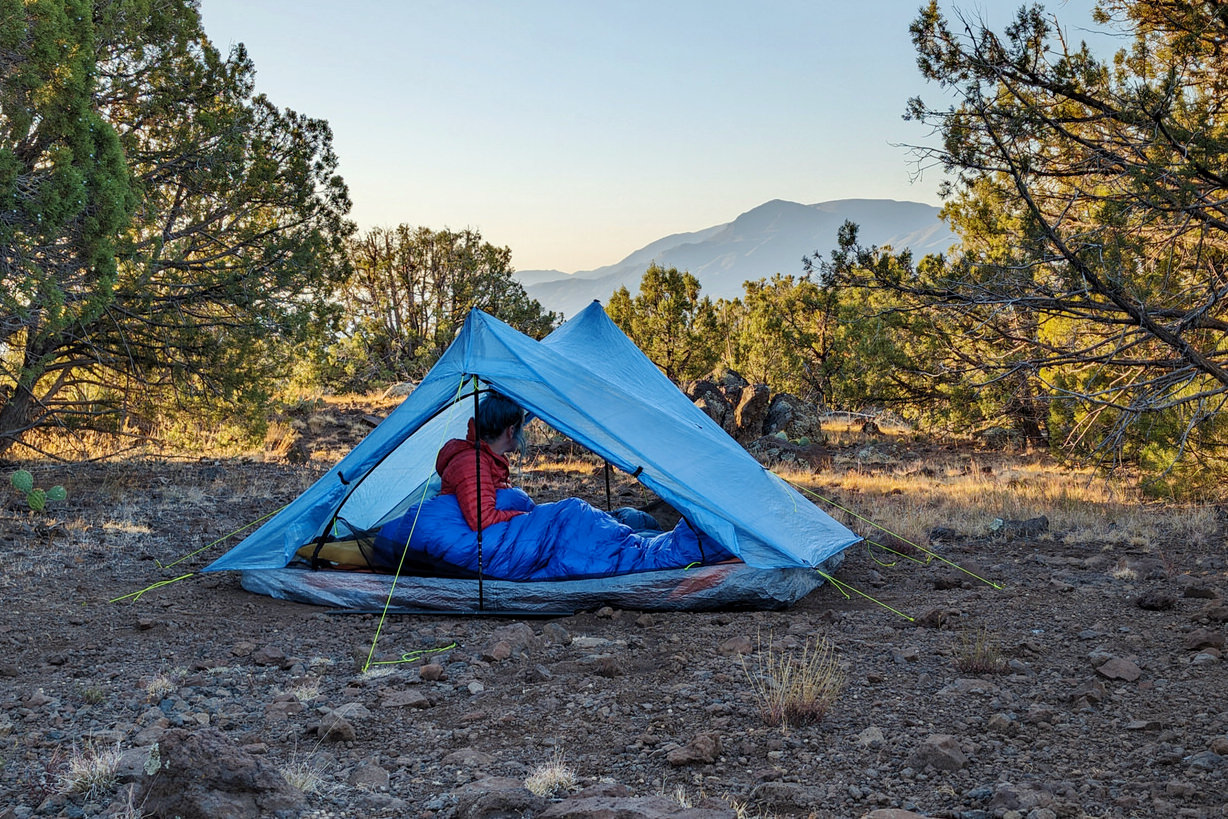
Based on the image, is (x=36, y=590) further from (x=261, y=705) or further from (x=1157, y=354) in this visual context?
(x=1157, y=354)

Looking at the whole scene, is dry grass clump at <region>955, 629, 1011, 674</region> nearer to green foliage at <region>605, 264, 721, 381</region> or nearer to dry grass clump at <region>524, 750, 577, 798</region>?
dry grass clump at <region>524, 750, 577, 798</region>

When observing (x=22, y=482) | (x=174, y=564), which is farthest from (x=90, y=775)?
(x=22, y=482)

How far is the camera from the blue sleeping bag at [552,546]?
538 centimetres

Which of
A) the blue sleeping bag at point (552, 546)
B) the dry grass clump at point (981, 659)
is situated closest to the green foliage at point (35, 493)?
the blue sleeping bag at point (552, 546)

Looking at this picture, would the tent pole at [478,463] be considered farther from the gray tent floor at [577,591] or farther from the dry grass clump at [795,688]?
the dry grass clump at [795,688]

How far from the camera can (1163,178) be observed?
5434mm

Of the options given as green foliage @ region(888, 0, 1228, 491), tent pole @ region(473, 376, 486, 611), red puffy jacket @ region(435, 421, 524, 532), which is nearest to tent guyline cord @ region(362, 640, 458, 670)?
tent pole @ region(473, 376, 486, 611)

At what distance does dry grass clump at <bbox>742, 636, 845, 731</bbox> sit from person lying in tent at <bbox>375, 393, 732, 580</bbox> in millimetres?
1343

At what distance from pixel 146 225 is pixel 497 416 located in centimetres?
497

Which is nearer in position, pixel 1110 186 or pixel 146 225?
pixel 1110 186

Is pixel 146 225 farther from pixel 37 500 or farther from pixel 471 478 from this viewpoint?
pixel 471 478

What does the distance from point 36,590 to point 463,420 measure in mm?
3103

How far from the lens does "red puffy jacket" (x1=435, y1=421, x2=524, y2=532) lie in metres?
5.59

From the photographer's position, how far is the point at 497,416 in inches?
230
